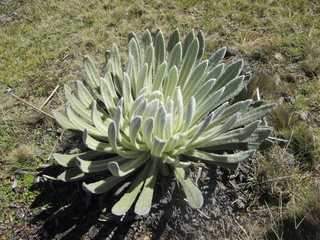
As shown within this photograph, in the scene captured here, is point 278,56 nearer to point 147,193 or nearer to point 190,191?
point 190,191

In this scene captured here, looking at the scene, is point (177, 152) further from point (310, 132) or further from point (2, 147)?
point (2, 147)

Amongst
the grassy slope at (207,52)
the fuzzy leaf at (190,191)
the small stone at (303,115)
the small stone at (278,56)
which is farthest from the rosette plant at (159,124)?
the small stone at (278,56)

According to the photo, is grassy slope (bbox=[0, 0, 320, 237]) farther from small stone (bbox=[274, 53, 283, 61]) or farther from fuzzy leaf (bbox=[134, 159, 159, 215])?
fuzzy leaf (bbox=[134, 159, 159, 215])

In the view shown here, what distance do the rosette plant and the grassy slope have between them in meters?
0.49

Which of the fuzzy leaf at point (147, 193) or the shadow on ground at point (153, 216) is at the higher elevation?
the fuzzy leaf at point (147, 193)

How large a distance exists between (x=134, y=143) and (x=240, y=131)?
0.68 m

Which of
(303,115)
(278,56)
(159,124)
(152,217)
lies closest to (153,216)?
(152,217)

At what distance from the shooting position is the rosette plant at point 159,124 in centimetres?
175

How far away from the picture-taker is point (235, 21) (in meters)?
3.94

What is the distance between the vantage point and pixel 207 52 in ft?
11.6

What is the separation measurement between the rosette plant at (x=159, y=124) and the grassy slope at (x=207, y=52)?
19.1 inches

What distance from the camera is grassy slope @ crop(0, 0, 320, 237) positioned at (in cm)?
227

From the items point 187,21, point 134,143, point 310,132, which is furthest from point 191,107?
point 187,21

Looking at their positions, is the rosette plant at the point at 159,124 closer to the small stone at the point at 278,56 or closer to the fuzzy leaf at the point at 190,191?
the fuzzy leaf at the point at 190,191
